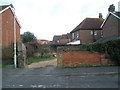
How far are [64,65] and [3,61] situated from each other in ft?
19.2

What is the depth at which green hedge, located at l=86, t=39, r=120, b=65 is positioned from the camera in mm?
16078

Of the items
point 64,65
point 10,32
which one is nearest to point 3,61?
point 64,65

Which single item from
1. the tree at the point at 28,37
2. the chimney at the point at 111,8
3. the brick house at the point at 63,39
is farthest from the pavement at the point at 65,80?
the brick house at the point at 63,39

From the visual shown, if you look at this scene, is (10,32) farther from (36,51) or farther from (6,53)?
(6,53)

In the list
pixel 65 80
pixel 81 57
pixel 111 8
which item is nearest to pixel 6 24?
pixel 81 57

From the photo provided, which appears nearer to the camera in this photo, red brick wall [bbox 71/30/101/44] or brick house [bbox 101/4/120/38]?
brick house [bbox 101/4/120/38]

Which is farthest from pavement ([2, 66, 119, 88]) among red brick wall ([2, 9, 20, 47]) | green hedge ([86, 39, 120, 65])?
red brick wall ([2, 9, 20, 47])

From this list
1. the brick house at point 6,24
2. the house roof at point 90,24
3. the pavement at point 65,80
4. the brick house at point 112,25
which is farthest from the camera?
the house roof at point 90,24

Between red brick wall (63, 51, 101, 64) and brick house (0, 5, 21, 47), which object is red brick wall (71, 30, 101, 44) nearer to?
brick house (0, 5, 21, 47)

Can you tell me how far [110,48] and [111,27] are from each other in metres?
15.0

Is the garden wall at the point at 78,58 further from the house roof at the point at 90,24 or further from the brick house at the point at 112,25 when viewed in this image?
the house roof at the point at 90,24

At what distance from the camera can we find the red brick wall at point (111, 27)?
1141 inches

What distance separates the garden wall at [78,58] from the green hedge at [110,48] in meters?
0.37

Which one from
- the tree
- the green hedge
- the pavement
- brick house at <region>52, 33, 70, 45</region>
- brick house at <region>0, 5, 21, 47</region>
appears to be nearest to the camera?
the pavement
